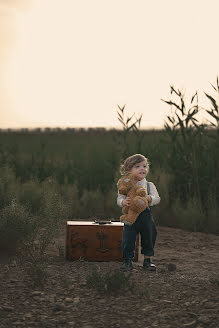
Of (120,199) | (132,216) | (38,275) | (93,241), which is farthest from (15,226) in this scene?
(132,216)

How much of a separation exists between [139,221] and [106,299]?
3.83ft

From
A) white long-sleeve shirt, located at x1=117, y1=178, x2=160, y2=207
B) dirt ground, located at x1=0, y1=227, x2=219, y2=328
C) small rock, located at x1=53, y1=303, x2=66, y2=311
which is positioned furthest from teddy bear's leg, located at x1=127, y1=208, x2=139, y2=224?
small rock, located at x1=53, y1=303, x2=66, y2=311

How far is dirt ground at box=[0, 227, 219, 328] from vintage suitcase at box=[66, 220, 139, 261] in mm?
130

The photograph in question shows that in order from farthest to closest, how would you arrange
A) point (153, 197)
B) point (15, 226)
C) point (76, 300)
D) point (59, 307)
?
point (15, 226) < point (153, 197) < point (76, 300) < point (59, 307)

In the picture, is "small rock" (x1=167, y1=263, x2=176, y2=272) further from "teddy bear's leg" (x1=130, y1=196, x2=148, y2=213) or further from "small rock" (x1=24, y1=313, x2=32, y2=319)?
"small rock" (x1=24, y1=313, x2=32, y2=319)

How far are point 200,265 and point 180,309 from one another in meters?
1.84

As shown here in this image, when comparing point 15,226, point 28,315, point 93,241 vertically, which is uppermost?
point 15,226

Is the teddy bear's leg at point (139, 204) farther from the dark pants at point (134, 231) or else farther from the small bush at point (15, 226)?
the small bush at point (15, 226)

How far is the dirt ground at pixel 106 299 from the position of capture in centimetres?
438

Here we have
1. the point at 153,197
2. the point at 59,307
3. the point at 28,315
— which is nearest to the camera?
the point at 28,315

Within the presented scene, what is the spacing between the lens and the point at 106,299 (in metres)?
4.85

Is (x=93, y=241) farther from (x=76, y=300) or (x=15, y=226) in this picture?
(x=76, y=300)

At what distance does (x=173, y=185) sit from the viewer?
9.46 meters

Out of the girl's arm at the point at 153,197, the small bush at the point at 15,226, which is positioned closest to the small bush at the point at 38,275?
the small bush at the point at 15,226
